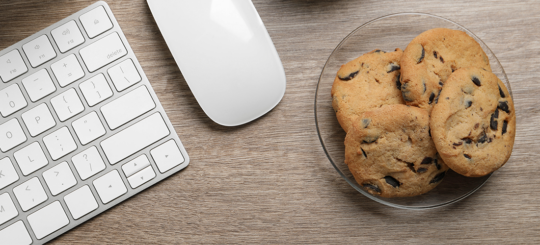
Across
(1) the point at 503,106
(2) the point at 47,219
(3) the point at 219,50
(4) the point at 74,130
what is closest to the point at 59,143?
(4) the point at 74,130

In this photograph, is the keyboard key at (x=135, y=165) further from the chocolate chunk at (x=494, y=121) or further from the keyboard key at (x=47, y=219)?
the chocolate chunk at (x=494, y=121)

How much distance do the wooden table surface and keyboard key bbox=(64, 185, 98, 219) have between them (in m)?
0.04

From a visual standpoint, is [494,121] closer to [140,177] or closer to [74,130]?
[140,177]

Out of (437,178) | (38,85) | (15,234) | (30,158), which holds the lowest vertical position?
(437,178)

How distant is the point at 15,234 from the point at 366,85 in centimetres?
66

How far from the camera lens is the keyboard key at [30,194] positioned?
598 millimetres

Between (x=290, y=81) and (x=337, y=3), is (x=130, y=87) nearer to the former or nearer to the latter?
(x=290, y=81)

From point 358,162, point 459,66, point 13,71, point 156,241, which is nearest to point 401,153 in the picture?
point 358,162

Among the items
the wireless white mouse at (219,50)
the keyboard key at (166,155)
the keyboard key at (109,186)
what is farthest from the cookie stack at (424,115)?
the keyboard key at (109,186)

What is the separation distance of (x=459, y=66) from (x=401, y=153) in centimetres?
18

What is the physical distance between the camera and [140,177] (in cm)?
62

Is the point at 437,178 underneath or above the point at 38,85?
underneath

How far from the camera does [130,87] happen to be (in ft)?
2.05

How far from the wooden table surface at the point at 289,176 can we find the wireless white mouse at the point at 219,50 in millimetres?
57
